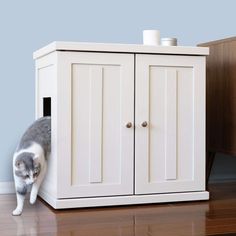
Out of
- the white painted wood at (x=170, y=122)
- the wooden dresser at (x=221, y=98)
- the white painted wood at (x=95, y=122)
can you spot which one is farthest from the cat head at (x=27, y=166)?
the wooden dresser at (x=221, y=98)

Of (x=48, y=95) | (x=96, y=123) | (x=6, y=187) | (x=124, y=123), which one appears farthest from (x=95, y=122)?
(x=6, y=187)

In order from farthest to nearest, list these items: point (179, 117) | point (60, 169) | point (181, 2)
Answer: point (181, 2), point (179, 117), point (60, 169)

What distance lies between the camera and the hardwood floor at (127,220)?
1591mm

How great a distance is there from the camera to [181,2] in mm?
2537

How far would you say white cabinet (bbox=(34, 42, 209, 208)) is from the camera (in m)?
1.92

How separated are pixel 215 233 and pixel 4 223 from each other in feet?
2.23

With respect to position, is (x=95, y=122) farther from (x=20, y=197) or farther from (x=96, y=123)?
(x=20, y=197)

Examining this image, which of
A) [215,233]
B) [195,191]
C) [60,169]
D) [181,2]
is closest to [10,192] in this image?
[60,169]

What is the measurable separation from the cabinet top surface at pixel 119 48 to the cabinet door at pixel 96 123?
0.02 m

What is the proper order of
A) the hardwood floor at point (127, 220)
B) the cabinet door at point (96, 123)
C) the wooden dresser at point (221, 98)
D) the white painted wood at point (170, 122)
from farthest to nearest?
the wooden dresser at point (221, 98)
the white painted wood at point (170, 122)
the cabinet door at point (96, 123)
the hardwood floor at point (127, 220)

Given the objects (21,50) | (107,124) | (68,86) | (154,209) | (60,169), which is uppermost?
(21,50)

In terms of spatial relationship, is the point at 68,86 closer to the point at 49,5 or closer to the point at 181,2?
the point at 49,5

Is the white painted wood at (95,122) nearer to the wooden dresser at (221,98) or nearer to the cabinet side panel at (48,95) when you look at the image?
the cabinet side panel at (48,95)

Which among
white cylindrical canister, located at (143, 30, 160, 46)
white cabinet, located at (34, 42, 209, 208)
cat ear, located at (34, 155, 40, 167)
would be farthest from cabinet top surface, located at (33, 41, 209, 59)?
cat ear, located at (34, 155, 40, 167)
